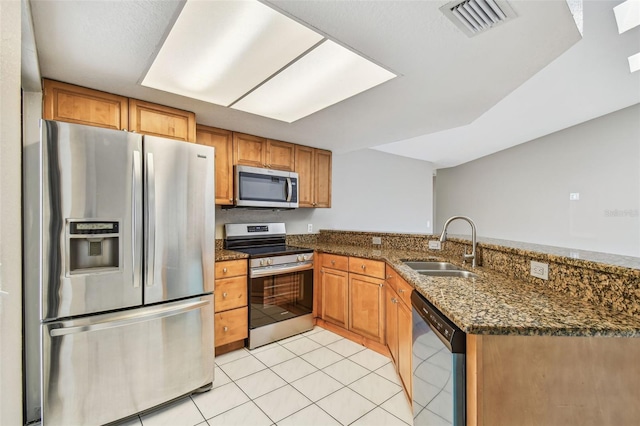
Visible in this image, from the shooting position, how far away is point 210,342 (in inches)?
81.9

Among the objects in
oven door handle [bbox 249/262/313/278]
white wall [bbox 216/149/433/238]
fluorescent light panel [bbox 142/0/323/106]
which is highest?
fluorescent light panel [bbox 142/0/323/106]

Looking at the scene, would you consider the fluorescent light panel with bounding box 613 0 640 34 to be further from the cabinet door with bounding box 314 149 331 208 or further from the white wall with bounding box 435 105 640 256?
the cabinet door with bounding box 314 149 331 208

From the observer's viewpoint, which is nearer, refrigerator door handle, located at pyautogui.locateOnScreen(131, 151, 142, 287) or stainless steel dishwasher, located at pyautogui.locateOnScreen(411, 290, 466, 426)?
stainless steel dishwasher, located at pyautogui.locateOnScreen(411, 290, 466, 426)

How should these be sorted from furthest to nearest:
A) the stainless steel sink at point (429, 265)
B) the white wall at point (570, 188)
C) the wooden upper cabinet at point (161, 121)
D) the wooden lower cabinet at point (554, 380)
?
the white wall at point (570, 188)
the stainless steel sink at point (429, 265)
the wooden upper cabinet at point (161, 121)
the wooden lower cabinet at point (554, 380)

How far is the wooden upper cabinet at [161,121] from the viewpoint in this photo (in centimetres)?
214

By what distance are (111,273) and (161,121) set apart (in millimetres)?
1236

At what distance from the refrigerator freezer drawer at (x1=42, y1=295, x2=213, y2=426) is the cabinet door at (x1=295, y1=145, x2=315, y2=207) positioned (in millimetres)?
1803

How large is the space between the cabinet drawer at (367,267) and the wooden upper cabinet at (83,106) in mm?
2221

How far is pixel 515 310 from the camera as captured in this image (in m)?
1.16

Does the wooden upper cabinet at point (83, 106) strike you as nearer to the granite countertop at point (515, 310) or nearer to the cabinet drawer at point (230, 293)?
the cabinet drawer at point (230, 293)

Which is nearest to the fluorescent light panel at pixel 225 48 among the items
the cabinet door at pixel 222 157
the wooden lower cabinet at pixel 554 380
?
the cabinet door at pixel 222 157

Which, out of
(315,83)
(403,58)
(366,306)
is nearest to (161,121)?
(315,83)

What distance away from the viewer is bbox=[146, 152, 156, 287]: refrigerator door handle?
5.91ft

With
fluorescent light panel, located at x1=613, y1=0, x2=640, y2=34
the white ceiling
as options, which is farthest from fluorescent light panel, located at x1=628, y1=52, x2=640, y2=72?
fluorescent light panel, located at x1=613, y1=0, x2=640, y2=34
